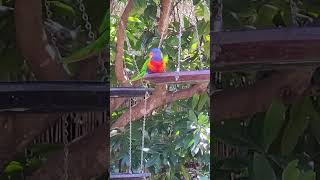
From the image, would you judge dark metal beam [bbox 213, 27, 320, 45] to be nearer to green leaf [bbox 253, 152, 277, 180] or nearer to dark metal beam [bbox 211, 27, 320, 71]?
dark metal beam [bbox 211, 27, 320, 71]

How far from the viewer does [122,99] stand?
1.80 metres

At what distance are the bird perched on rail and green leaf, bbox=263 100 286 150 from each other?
2.32 ft

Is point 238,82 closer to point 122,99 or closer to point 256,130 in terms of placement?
point 256,130

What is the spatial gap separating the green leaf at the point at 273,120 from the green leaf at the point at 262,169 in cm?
5

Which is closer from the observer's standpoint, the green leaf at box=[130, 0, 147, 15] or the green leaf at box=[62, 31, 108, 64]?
the green leaf at box=[62, 31, 108, 64]

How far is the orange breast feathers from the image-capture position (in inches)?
67.5

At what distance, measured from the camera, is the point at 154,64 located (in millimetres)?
1729

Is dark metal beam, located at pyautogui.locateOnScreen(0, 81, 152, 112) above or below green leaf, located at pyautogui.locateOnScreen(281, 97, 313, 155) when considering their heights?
above

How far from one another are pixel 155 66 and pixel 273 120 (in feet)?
2.37

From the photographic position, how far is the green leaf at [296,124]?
1.07 meters

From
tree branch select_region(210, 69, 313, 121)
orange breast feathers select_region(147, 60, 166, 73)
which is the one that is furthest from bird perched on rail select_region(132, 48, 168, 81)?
tree branch select_region(210, 69, 313, 121)

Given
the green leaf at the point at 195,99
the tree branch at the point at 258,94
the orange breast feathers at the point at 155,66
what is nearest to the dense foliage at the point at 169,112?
the green leaf at the point at 195,99

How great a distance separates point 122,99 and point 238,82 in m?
0.78

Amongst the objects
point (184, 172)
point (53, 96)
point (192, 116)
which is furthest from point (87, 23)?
point (184, 172)
